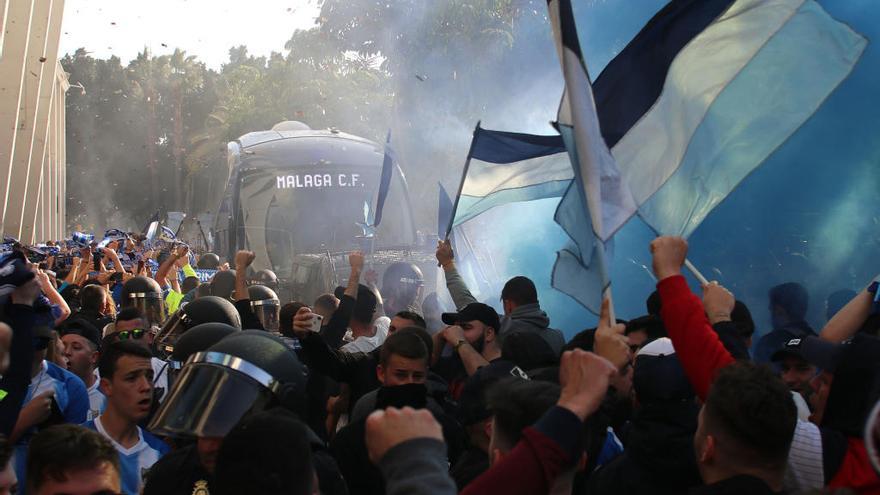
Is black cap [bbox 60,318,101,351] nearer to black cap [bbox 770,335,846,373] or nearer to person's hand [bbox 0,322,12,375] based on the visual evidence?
person's hand [bbox 0,322,12,375]

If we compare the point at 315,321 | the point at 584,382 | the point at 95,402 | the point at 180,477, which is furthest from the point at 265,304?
the point at 584,382

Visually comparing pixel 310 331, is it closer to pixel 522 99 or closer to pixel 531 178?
pixel 531 178

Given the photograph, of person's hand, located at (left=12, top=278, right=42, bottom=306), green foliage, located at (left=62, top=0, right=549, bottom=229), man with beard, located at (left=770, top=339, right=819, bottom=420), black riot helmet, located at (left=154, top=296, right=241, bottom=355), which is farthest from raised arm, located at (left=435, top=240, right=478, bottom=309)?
green foliage, located at (left=62, top=0, right=549, bottom=229)

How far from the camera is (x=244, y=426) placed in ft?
8.02

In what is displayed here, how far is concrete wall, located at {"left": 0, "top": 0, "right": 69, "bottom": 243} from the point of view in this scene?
75.3 ft

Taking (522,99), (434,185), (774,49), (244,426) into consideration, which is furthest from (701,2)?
(434,185)

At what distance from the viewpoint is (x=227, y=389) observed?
3.23 metres

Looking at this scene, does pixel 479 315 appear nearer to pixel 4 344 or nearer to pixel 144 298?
pixel 4 344

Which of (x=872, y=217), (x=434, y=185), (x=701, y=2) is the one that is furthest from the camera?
(x=434, y=185)

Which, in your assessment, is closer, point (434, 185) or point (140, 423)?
point (140, 423)

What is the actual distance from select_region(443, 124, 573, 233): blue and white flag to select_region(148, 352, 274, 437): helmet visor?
433cm

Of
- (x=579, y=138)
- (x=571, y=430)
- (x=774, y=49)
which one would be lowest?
(x=571, y=430)

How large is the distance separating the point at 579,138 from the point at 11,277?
7.57ft

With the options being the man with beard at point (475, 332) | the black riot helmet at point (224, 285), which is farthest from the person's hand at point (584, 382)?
the black riot helmet at point (224, 285)
